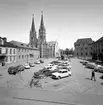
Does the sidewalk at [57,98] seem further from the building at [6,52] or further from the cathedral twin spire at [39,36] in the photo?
the cathedral twin spire at [39,36]

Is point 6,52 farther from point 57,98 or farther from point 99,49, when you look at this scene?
point 99,49

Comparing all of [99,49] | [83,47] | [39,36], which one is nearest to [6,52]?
[99,49]

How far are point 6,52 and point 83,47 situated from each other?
52.2m

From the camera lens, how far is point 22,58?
36.5m

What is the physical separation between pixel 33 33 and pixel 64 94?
71748 millimetres

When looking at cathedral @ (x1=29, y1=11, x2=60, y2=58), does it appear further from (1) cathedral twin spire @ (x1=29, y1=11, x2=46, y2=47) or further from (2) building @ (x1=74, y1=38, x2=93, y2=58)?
(2) building @ (x1=74, y1=38, x2=93, y2=58)

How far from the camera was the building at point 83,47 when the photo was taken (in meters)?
56.7

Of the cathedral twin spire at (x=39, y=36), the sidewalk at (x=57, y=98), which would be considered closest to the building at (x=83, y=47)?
the cathedral twin spire at (x=39, y=36)

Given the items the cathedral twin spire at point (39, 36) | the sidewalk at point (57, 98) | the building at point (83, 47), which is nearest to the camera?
the sidewalk at point (57, 98)

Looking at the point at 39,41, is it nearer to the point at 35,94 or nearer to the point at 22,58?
the point at 22,58

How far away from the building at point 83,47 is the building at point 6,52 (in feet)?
157

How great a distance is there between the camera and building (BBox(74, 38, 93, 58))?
56719 mm

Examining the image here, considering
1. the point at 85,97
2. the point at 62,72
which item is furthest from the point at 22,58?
the point at 85,97

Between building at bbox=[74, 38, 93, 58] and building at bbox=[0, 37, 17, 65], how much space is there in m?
48.0
